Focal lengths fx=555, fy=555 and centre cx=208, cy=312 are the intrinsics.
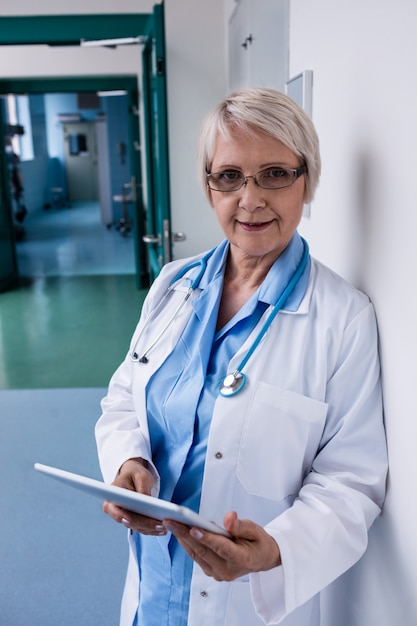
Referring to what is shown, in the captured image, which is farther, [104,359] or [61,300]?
[61,300]

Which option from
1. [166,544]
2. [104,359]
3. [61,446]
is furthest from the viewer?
[104,359]

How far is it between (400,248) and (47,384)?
302cm

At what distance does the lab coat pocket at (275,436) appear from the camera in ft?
3.19

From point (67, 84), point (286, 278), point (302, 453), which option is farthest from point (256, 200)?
point (67, 84)

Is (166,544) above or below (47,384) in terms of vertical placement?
above

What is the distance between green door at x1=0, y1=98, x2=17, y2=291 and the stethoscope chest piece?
5.29 m

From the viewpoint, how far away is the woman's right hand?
0.98 meters

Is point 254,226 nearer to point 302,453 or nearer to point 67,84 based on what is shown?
point 302,453

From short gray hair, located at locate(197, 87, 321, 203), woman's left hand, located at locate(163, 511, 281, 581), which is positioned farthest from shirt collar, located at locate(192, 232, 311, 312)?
woman's left hand, located at locate(163, 511, 281, 581)

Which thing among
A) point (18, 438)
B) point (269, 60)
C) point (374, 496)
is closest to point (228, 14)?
point (269, 60)

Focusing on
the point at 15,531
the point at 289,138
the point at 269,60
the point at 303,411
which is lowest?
the point at 15,531

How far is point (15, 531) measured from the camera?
215cm

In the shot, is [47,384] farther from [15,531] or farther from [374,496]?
[374,496]

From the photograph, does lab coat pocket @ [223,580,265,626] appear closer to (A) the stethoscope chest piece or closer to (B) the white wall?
(B) the white wall
